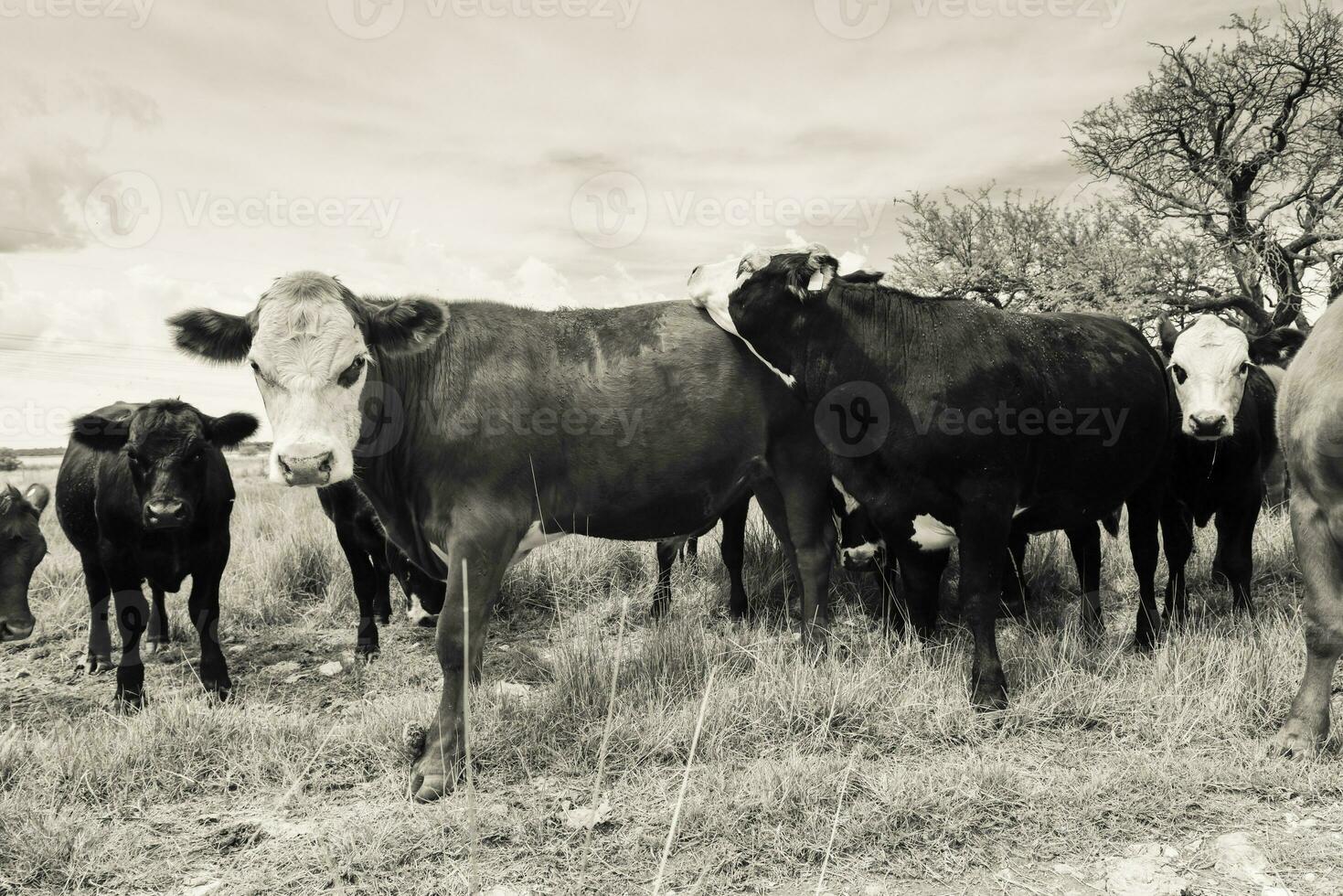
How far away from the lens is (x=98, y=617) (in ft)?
19.8

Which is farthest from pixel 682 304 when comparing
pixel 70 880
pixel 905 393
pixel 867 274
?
pixel 70 880

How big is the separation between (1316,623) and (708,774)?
8.79 feet

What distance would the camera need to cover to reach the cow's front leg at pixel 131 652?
204 inches

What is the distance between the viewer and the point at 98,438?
540 centimetres

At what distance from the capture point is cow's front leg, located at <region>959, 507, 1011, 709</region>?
14.5 feet

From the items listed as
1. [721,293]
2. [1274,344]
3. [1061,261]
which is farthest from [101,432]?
[1061,261]

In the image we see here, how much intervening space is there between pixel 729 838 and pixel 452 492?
1.99 m

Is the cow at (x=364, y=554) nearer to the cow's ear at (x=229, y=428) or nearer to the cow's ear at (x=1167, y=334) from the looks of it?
the cow's ear at (x=229, y=428)

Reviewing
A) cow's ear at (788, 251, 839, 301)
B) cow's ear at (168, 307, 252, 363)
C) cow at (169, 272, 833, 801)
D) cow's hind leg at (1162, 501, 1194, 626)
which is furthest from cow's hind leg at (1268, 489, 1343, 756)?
cow's ear at (168, 307, 252, 363)

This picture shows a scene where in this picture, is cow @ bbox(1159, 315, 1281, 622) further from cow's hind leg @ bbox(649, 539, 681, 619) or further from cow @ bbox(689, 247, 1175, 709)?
cow's hind leg @ bbox(649, 539, 681, 619)

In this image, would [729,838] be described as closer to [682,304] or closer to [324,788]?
[324,788]
